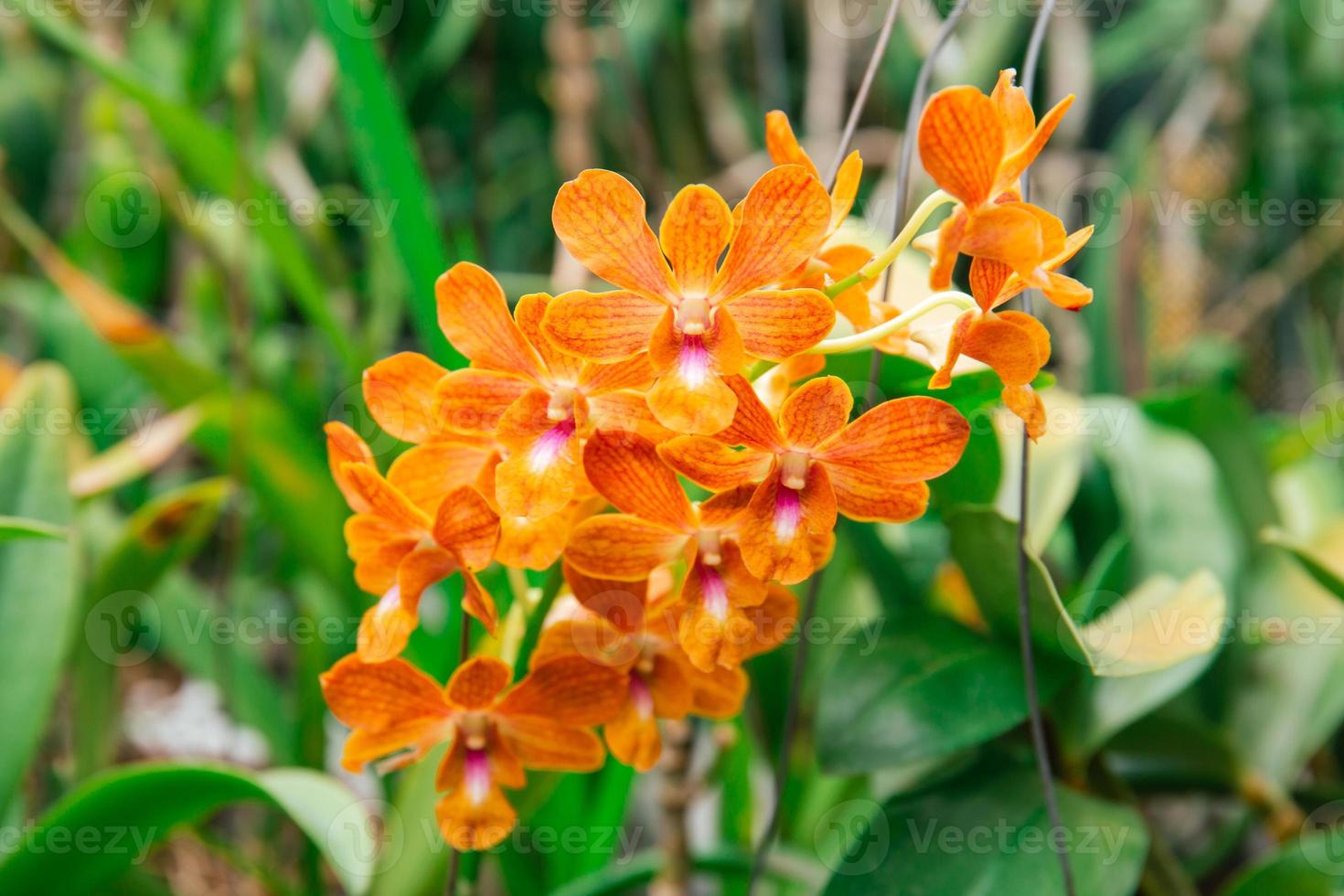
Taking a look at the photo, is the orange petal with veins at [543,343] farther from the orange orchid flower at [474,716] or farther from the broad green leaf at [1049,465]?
the broad green leaf at [1049,465]

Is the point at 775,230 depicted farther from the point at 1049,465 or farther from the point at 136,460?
the point at 136,460

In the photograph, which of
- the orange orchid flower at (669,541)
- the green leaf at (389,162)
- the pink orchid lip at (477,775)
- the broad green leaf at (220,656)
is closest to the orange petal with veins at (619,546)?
the orange orchid flower at (669,541)

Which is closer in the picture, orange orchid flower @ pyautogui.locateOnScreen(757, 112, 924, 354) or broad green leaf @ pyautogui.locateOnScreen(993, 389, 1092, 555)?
orange orchid flower @ pyautogui.locateOnScreen(757, 112, 924, 354)

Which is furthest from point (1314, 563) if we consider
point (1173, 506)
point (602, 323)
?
point (602, 323)

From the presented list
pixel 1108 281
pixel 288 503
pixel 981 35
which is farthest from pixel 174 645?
pixel 981 35

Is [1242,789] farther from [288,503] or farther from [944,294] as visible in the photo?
[288,503]

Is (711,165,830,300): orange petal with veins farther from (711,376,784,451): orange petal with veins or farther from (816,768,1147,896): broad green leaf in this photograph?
(816,768,1147,896): broad green leaf

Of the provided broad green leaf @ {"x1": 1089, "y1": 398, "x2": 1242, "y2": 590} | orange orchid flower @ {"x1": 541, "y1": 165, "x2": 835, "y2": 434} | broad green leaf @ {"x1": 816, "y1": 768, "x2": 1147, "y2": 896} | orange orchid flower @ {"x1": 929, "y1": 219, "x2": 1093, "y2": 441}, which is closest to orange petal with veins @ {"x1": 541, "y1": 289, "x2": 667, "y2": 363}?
orange orchid flower @ {"x1": 541, "y1": 165, "x2": 835, "y2": 434}
